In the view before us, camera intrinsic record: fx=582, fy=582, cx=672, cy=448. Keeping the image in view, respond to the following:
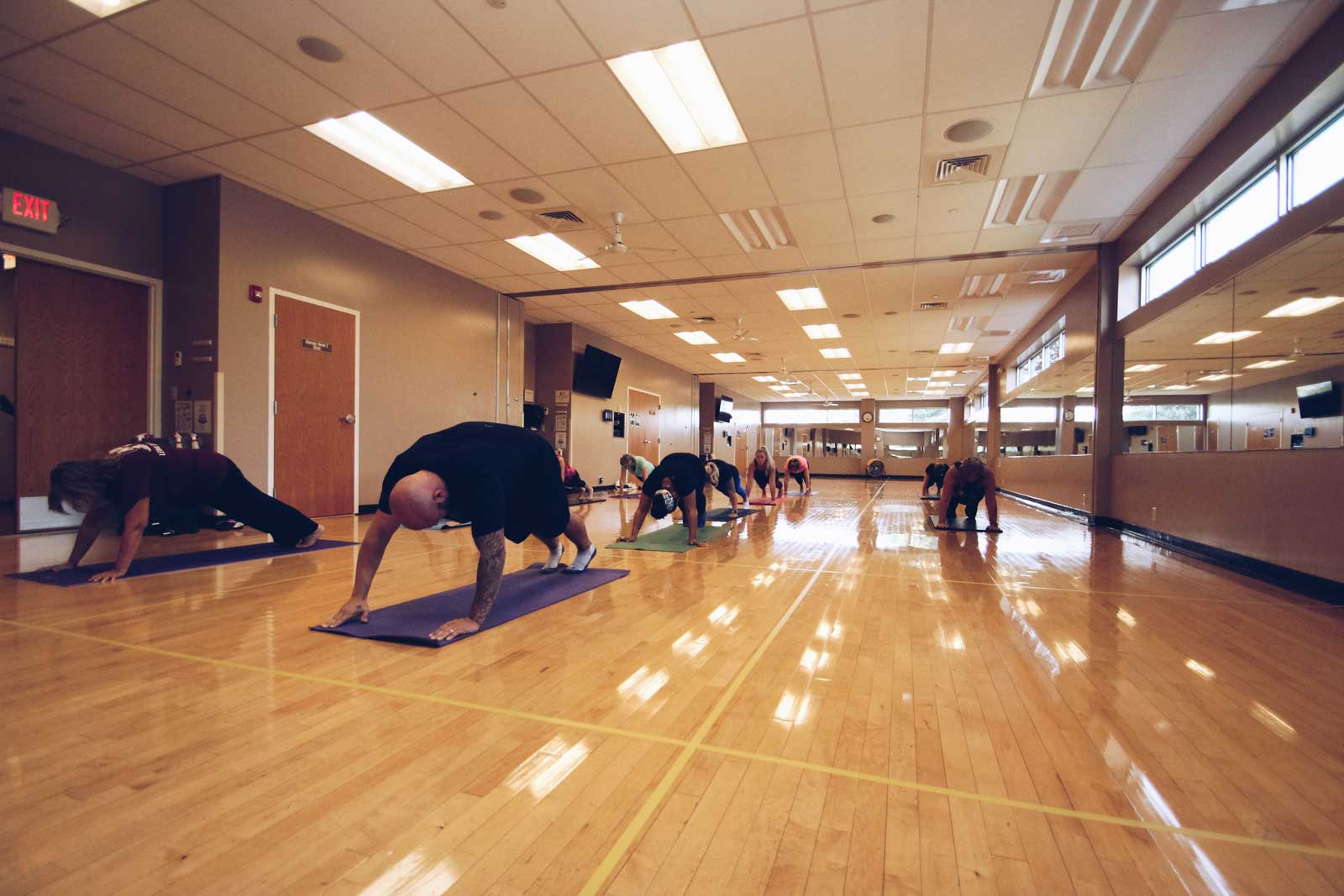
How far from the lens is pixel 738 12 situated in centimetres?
311

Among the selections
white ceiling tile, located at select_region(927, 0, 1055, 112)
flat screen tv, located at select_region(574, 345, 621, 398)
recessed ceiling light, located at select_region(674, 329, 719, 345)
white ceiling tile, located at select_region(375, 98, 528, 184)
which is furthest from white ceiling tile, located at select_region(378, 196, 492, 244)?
recessed ceiling light, located at select_region(674, 329, 719, 345)

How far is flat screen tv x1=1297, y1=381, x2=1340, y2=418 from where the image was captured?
10.9 feet

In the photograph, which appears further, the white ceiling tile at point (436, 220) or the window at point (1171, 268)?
the white ceiling tile at point (436, 220)

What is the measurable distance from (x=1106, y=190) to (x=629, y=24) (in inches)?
175

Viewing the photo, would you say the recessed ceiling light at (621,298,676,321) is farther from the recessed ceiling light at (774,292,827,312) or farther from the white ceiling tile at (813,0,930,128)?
the white ceiling tile at (813,0,930,128)

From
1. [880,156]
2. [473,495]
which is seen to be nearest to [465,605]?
[473,495]

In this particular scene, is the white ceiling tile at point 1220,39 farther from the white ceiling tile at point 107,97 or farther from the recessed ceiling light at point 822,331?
the recessed ceiling light at point 822,331

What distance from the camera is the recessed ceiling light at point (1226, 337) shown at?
403 cm

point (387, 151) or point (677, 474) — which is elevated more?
point (387, 151)

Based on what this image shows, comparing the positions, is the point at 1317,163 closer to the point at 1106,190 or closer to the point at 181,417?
the point at 1106,190

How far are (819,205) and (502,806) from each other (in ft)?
17.9

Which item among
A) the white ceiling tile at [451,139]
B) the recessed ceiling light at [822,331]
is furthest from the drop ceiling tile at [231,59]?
the recessed ceiling light at [822,331]

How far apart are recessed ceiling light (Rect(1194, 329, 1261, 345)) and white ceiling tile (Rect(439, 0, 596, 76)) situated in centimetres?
476

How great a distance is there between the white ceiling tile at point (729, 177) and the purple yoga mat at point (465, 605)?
3.25 metres
